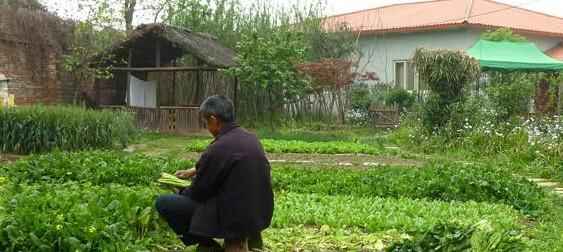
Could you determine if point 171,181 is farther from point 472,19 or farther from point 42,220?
point 472,19

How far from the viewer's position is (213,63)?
20.1 m

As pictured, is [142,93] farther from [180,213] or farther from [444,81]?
[180,213]

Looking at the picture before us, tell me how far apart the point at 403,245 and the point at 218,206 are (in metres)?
1.41

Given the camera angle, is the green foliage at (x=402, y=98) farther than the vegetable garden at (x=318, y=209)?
Yes

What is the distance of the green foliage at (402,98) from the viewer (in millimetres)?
24562

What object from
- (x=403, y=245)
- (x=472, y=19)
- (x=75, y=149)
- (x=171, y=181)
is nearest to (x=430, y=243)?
(x=403, y=245)

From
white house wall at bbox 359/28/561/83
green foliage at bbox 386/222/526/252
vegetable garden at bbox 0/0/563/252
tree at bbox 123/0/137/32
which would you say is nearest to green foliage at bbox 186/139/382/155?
vegetable garden at bbox 0/0/563/252

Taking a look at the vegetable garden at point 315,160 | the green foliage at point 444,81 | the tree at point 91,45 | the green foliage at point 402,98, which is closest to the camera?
the vegetable garden at point 315,160

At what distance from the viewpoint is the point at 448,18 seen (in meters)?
27.9

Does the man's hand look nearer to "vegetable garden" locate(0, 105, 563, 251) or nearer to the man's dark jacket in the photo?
"vegetable garden" locate(0, 105, 563, 251)

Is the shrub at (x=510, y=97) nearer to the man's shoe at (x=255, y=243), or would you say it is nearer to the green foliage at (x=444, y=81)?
the green foliage at (x=444, y=81)

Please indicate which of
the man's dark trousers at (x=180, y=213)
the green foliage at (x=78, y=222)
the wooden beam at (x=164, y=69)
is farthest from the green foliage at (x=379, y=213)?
the wooden beam at (x=164, y=69)

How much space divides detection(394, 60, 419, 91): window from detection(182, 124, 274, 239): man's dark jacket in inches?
885

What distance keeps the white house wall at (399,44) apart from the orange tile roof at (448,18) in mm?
411
